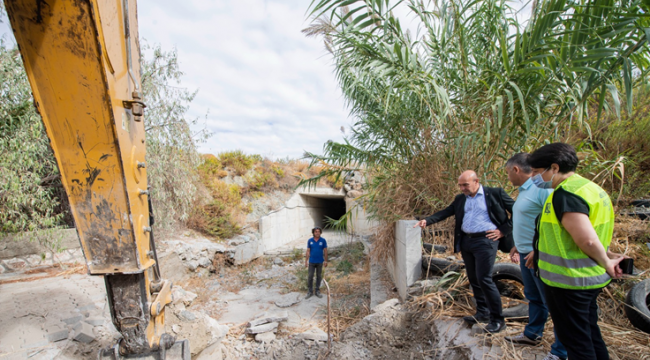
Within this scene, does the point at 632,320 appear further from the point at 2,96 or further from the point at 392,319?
the point at 2,96

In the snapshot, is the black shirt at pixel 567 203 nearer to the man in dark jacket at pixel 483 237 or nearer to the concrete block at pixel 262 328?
the man in dark jacket at pixel 483 237

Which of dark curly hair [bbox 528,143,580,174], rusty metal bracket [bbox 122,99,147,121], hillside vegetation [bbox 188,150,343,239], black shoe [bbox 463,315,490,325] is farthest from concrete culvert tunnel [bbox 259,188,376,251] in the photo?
rusty metal bracket [bbox 122,99,147,121]

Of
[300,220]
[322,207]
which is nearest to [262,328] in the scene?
[300,220]

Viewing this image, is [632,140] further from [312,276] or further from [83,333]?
[83,333]

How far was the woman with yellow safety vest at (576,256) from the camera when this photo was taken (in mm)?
1595

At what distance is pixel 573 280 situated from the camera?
1656mm

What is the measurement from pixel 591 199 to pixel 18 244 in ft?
28.8

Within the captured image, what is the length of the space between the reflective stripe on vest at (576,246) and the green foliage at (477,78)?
5.17 ft

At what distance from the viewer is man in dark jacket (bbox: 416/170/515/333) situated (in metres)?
2.66

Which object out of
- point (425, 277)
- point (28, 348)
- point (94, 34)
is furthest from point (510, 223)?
point (28, 348)

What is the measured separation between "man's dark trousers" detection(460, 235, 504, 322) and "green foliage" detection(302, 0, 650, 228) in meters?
1.49

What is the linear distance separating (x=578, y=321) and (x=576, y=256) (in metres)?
0.38

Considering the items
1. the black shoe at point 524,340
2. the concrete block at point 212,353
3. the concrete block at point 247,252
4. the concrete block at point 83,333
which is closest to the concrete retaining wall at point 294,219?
the concrete block at point 247,252

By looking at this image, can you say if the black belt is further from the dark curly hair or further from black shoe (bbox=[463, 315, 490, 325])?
the dark curly hair
